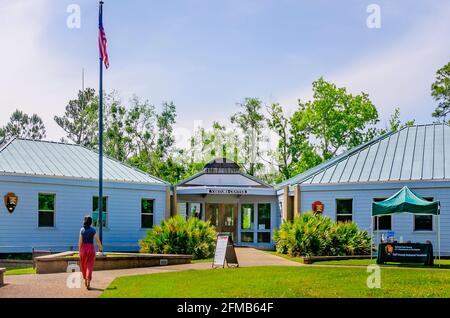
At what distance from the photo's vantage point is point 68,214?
93.5ft

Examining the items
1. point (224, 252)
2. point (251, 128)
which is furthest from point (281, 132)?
point (224, 252)

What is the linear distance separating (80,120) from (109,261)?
→ 49276mm

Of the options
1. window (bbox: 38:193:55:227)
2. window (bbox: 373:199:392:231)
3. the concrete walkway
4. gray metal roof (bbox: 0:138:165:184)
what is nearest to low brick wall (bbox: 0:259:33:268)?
window (bbox: 38:193:55:227)

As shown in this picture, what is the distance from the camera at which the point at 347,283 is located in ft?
51.2

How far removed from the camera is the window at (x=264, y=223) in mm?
34106

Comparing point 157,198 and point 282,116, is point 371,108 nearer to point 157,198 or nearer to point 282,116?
point 282,116

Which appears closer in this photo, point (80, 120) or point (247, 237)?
point (247, 237)

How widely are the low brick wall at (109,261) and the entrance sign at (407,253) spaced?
6415 mm

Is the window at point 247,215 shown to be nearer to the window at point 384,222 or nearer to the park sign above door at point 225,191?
the park sign above door at point 225,191

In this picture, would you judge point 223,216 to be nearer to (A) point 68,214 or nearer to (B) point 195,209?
(B) point 195,209

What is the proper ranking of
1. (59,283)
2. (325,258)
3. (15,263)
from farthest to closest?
(15,263), (325,258), (59,283)

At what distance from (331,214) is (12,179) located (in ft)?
43.7

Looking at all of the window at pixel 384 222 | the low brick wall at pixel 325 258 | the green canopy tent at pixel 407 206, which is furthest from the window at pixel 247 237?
the green canopy tent at pixel 407 206
